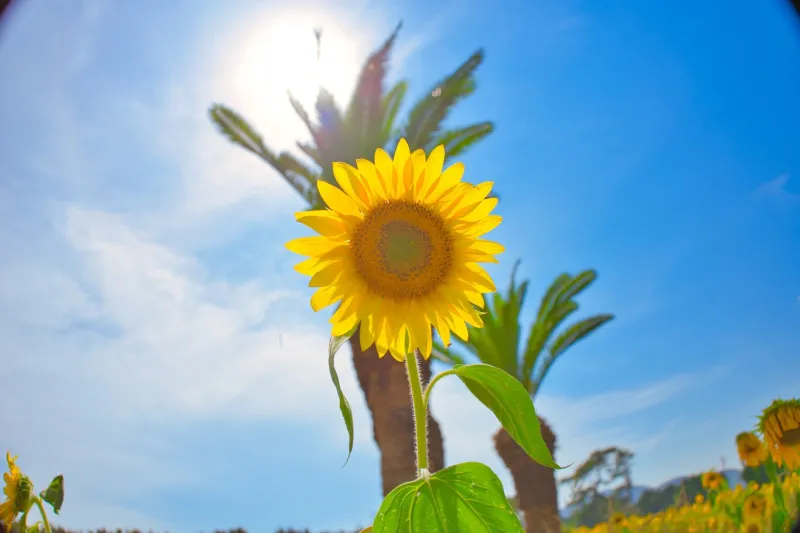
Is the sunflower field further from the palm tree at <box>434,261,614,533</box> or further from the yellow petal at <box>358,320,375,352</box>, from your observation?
the palm tree at <box>434,261,614,533</box>

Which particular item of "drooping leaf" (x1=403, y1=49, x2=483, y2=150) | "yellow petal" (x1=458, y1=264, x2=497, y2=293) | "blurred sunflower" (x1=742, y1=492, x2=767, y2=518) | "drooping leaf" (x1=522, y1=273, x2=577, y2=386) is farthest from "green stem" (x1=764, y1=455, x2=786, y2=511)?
"drooping leaf" (x1=522, y1=273, x2=577, y2=386)

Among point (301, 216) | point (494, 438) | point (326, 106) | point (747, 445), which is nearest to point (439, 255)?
point (301, 216)

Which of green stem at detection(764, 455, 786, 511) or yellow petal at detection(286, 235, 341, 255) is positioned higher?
yellow petal at detection(286, 235, 341, 255)

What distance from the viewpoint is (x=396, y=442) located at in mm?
10375

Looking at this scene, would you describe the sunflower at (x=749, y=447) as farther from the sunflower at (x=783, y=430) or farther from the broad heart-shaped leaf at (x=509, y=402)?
the broad heart-shaped leaf at (x=509, y=402)

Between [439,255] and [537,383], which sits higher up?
[537,383]

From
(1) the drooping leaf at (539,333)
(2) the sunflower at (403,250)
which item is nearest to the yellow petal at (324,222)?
(2) the sunflower at (403,250)

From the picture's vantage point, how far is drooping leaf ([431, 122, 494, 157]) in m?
11.4

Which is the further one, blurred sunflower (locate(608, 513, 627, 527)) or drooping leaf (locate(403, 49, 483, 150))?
drooping leaf (locate(403, 49, 483, 150))

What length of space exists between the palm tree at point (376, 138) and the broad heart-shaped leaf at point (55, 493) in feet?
29.5

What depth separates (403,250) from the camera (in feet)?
4.59

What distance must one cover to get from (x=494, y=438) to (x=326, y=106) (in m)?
8.71

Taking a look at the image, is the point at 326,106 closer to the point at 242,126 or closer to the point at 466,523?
the point at 242,126

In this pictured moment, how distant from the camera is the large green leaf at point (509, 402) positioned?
1.07m
